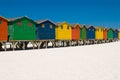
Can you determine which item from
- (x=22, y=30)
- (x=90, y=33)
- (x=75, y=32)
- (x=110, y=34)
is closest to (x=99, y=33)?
(x=90, y=33)

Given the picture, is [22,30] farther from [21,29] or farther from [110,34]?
[110,34]

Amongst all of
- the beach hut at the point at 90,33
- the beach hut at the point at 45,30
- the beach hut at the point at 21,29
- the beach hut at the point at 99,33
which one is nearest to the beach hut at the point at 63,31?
the beach hut at the point at 45,30

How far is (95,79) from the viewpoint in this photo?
9.73 m

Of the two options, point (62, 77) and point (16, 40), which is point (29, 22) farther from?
point (62, 77)

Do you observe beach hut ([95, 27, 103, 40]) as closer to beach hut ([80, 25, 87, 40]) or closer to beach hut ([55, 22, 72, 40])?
beach hut ([80, 25, 87, 40])

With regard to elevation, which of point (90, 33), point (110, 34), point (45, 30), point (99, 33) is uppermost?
point (110, 34)

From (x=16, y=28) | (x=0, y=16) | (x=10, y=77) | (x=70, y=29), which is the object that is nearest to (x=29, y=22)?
(x=16, y=28)

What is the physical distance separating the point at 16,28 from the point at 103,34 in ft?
112

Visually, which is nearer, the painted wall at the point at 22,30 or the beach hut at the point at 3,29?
the beach hut at the point at 3,29

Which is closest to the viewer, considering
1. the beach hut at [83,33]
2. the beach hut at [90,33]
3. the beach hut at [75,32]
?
the beach hut at [75,32]

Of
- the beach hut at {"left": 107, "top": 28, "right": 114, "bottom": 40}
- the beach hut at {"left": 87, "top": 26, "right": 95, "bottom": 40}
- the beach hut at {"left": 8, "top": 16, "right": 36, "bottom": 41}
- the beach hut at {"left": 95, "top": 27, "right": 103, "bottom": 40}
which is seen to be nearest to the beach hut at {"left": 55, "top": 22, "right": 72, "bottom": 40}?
the beach hut at {"left": 8, "top": 16, "right": 36, "bottom": 41}

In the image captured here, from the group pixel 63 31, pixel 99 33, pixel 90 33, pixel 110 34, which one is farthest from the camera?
pixel 110 34

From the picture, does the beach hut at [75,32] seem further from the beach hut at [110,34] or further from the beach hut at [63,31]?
the beach hut at [110,34]

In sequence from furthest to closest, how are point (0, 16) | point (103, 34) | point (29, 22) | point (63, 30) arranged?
point (103, 34)
point (63, 30)
point (29, 22)
point (0, 16)
